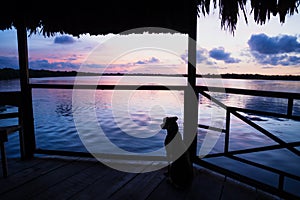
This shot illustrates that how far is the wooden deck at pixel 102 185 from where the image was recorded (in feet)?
5.63

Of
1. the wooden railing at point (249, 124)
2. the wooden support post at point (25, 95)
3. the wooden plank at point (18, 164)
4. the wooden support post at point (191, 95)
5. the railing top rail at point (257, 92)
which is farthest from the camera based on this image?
the wooden support post at point (25, 95)

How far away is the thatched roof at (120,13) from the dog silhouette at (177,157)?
3.78 feet

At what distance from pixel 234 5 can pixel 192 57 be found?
24.1 inches

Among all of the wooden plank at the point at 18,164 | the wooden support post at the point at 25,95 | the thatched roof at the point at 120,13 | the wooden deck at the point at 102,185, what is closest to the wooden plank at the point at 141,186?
the wooden deck at the point at 102,185

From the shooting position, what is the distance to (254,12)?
1807 mm

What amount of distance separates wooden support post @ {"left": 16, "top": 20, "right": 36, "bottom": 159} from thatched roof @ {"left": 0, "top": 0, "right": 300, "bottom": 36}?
0.16 metres

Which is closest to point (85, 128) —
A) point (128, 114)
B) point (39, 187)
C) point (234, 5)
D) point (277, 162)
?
point (128, 114)

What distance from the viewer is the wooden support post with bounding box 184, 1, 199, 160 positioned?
78.0 inches

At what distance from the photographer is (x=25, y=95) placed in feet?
7.79

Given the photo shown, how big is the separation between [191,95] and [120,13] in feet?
4.37

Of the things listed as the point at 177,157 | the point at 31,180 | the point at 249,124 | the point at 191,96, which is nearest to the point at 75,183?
the point at 31,180

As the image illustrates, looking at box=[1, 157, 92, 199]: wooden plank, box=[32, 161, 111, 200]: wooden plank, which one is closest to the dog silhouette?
box=[32, 161, 111, 200]: wooden plank

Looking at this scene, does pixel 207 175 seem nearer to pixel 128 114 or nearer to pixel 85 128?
pixel 85 128

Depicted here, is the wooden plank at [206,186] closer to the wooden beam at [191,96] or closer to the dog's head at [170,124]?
the wooden beam at [191,96]
